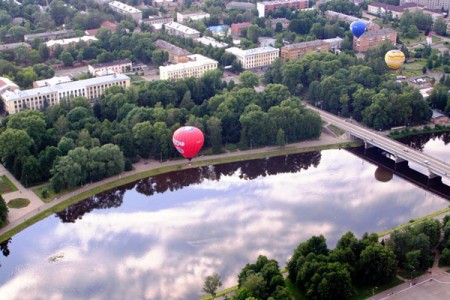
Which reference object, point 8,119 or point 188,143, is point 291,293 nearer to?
point 188,143

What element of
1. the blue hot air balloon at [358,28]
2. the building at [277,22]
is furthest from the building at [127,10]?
the blue hot air balloon at [358,28]

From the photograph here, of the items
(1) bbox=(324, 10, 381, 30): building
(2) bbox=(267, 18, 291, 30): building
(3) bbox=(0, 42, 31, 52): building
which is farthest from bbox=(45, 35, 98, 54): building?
(1) bbox=(324, 10, 381, 30): building

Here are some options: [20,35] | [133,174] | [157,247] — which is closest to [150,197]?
[133,174]

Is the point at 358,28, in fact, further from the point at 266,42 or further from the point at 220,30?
the point at 220,30

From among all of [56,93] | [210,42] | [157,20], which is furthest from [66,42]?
[56,93]

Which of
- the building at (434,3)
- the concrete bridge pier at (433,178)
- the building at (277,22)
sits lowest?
the building at (434,3)

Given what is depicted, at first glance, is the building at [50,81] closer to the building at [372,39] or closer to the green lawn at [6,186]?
the green lawn at [6,186]
